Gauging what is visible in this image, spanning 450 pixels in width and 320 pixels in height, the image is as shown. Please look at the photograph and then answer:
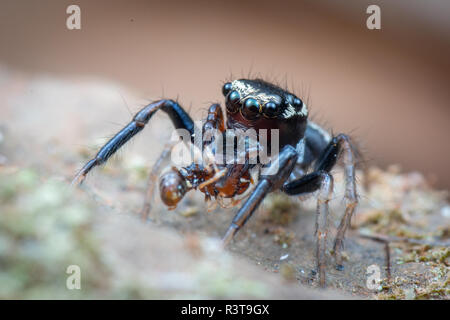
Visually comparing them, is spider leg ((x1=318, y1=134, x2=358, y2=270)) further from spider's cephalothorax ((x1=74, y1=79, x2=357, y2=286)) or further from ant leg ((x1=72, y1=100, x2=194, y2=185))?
ant leg ((x1=72, y1=100, x2=194, y2=185))

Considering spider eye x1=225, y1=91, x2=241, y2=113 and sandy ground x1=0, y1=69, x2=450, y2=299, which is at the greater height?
spider eye x1=225, y1=91, x2=241, y2=113

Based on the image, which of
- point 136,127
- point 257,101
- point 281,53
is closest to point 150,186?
point 136,127

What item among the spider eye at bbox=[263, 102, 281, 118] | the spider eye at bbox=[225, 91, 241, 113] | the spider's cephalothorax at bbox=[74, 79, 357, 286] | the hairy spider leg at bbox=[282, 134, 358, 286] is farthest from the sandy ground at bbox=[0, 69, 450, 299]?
the spider eye at bbox=[225, 91, 241, 113]

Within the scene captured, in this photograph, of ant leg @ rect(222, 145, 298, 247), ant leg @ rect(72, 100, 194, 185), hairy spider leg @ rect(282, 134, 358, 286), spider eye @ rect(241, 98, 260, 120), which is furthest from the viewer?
spider eye @ rect(241, 98, 260, 120)

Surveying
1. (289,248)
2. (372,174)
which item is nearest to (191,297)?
(289,248)

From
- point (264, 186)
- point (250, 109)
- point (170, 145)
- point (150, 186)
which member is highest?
point (250, 109)

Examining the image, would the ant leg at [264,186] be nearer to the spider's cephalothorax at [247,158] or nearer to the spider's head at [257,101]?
the spider's cephalothorax at [247,158]

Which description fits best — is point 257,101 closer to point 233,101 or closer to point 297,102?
point 233,101

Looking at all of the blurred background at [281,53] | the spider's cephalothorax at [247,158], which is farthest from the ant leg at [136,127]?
the blurred background at [281,53]
